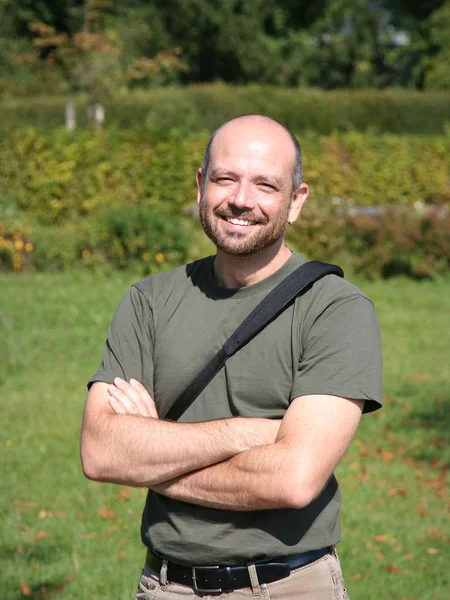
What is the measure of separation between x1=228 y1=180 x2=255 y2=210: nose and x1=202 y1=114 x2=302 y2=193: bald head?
0.15 meters

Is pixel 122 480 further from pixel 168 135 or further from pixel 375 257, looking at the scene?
A: pixel 168 135

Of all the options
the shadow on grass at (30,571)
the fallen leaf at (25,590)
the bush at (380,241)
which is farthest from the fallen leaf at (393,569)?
the bush at (380,241)

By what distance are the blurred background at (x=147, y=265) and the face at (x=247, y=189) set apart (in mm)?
2883

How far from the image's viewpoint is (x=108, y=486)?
6.38 meters

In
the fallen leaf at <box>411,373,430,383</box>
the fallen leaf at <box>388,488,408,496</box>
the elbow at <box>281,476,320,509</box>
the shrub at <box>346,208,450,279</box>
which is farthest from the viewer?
the shrub at <box>346,208,450,279</box>

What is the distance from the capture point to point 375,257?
14234 mm

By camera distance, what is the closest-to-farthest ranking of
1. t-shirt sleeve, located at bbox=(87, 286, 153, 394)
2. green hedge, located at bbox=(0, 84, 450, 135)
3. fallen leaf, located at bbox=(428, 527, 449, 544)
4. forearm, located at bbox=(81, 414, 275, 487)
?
forearm, located at bbox=(81, 414, 275, 487) < t-shirt sleeve, located at bbox=(87, 286, 153, 394) < fallen leaf, located at bbox=(428, 527, 449, 544) < green hedge, located at bbox=(0, 84, 450, 135)

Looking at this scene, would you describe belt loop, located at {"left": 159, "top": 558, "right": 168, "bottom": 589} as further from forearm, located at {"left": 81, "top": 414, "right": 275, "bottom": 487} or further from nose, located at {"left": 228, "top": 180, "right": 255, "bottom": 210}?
nose, located at {"left": 228, "top": 180, "right": 255, "bottom": 210}

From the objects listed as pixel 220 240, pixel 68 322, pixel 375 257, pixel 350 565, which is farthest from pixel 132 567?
pixel 375 257

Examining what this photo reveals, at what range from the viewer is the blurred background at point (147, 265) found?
5.54 metres

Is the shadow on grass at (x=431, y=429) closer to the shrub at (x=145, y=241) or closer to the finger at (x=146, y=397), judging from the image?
the finger at (x=146, y=397)

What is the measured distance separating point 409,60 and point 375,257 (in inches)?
1261

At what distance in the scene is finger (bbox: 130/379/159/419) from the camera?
9.07ft

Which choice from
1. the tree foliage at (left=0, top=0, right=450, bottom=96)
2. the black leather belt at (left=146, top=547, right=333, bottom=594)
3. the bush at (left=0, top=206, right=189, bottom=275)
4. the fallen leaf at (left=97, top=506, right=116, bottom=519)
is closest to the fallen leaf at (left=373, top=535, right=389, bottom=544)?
the fallen leaf at (left=97, top=506, right=116, bottom=519)
